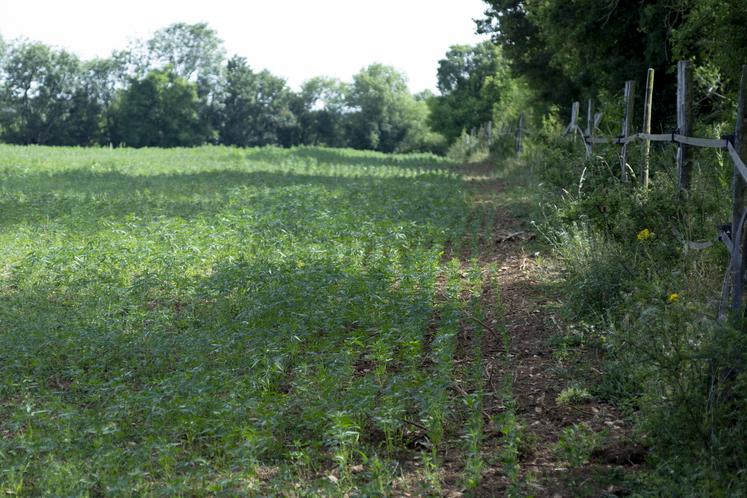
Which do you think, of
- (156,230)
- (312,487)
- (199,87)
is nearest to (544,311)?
(312,487)

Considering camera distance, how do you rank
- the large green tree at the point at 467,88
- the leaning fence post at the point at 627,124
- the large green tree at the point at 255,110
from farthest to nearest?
the large green tree at the point at 255,110
the large green tree at the point at 467,88
the leaning fence post at the point at 627,124

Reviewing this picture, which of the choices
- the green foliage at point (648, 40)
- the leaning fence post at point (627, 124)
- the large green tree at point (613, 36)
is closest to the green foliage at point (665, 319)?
the leaning fence post at point (627, 124)

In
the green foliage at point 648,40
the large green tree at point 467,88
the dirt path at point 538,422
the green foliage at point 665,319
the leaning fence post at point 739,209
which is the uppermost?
the large green tree at point 467,88

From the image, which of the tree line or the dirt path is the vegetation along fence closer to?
the dirt path

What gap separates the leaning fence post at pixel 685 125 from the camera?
809cm

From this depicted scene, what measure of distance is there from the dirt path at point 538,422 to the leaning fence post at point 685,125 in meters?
1.72

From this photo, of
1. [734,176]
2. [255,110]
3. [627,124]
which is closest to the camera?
[734,176]

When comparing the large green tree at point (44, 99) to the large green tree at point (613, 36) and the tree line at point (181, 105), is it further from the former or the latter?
the large green tree at point (613, 36)

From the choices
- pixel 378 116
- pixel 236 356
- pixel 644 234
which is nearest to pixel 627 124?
pixel 644 234

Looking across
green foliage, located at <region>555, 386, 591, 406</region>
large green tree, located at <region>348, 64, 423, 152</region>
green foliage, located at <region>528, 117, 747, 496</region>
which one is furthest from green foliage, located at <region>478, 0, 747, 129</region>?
large green tree, located at <region>348, 64, 423, 152</region>

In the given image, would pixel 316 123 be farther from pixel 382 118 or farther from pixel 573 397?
pixel 573 397

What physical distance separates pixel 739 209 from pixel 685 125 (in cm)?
292

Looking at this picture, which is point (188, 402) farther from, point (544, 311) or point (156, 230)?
point (156, 230)

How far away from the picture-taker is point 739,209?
17.6ft
